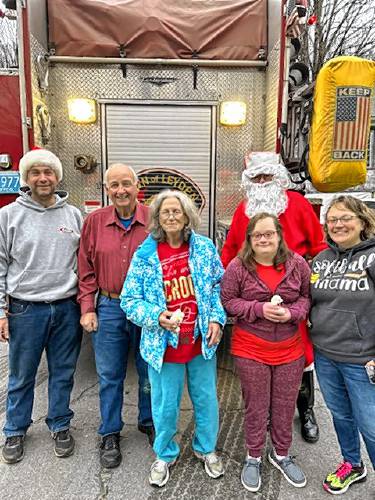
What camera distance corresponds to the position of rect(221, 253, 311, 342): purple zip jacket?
2.21 meters

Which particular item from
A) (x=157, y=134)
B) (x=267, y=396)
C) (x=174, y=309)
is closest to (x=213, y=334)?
(x=174, y=309)

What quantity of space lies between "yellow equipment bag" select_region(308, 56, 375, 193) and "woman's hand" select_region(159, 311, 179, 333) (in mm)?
1686

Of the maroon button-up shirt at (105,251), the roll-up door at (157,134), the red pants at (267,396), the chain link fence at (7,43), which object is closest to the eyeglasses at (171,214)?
the maroon button-up shirt at (105,251)

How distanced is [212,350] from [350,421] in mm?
837

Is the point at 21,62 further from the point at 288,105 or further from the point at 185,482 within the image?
the point at 185,482

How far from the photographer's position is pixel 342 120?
118 inches

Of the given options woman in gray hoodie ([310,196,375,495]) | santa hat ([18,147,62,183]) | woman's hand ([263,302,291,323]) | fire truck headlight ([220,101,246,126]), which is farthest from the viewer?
fire truck headlight ([220,101,246,126])

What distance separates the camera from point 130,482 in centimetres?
235

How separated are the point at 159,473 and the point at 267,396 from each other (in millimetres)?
750

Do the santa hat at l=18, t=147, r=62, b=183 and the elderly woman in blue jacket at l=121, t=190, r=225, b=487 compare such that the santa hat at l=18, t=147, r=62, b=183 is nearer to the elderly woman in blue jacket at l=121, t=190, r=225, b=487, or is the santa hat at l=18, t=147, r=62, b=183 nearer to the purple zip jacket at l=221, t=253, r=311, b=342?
the elderly woman in blue jacket at l=121, t=190, r=225, b=487

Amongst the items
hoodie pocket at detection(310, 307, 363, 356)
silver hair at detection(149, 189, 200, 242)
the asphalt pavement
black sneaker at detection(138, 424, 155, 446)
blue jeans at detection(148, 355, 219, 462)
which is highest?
silver hair at detection(149, 189, 200, 242)

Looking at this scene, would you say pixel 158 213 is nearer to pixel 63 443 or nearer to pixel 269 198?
pixel 269 198

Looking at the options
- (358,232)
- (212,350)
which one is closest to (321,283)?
(358,232)

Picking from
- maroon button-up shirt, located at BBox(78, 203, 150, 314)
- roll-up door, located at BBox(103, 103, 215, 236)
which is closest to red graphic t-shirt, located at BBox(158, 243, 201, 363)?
maroon button-up shirt, located at BBox(78, 203, 150, 314)
